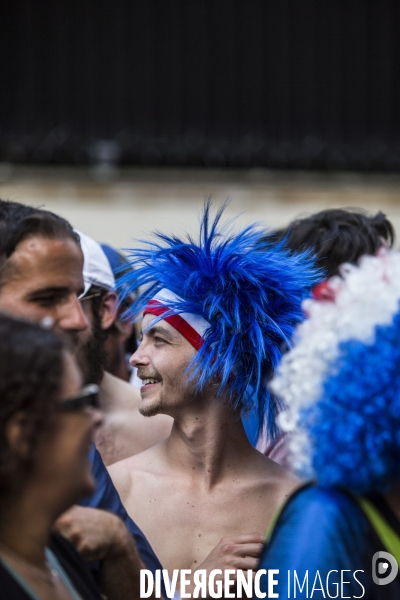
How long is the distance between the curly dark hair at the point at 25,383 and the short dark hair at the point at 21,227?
3.60ft

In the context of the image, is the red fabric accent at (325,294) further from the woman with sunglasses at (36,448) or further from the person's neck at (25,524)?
the person's neck at (25,524)

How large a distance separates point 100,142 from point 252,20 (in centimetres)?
146

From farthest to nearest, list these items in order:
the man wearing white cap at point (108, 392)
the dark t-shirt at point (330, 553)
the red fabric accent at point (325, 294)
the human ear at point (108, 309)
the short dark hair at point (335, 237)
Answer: the short dark hair at point (335, 237) < the human ear at point (108, 309) < the man wearing white cap at point (108, 392) < the red fabric accent at point (325, 294) < the dark t-shirt at point (330, 553)

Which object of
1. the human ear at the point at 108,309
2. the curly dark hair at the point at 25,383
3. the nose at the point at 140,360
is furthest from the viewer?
the human ear at the point at 108,309

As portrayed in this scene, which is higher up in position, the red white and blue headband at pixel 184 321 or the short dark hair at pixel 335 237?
the short dark hair at pixel 335 237

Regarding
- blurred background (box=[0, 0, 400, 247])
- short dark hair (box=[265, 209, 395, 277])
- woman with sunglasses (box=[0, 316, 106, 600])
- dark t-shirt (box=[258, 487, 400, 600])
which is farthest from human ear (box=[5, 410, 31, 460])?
blurred background (box=[0, 0, 400, 247])

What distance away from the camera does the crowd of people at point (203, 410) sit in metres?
1.61

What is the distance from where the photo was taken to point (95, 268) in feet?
11.4

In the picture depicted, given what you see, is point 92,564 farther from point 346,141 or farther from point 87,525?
point 346,141

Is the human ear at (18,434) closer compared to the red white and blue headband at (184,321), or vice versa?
the human ear at (18,434)

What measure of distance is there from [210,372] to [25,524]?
1279mm

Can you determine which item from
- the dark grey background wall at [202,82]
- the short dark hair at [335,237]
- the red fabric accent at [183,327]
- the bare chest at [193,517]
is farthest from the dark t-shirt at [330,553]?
the dark grey background wall at [202,82]

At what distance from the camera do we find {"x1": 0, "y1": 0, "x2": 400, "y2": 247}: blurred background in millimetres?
6520

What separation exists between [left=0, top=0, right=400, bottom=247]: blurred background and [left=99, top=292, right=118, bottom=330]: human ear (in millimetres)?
2965
